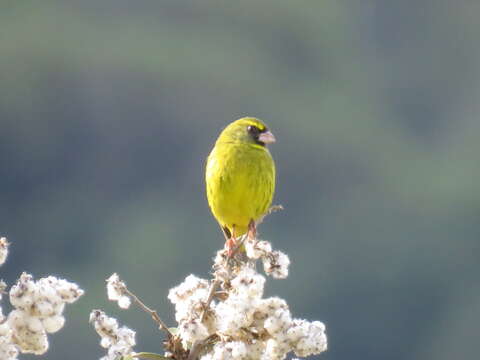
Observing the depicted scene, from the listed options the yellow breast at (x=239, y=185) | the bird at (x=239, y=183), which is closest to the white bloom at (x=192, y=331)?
the bird at (x=239, y=183)

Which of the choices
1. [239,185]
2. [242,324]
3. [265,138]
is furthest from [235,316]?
[265,138]

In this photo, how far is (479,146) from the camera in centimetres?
7019

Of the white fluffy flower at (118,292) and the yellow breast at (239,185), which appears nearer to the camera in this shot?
the white fluffy flower at (118,292)

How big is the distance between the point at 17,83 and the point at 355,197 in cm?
2231

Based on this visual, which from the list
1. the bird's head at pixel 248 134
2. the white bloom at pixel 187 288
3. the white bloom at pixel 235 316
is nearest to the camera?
the white bloom at pixel 235 316

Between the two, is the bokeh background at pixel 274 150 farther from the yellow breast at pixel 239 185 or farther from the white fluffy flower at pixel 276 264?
the white fluffy flower at pixel 276 264

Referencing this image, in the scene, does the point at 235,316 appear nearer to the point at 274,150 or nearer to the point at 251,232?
the point at 251,232

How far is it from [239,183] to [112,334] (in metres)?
2.71

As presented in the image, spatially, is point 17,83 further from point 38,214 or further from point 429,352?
point 429,352

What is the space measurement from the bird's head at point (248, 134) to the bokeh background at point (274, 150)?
36167 millimetres

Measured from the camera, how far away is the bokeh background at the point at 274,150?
5712 centimetres

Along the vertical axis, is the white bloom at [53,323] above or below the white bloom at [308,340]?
below

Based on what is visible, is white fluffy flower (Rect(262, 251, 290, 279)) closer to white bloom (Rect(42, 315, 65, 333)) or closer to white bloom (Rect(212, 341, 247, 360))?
white bloom (Rect(212, 341, 247, 360))

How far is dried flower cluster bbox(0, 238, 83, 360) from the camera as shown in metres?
2.88
